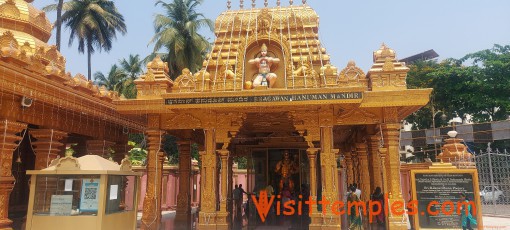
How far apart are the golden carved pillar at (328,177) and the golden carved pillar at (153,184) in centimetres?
492

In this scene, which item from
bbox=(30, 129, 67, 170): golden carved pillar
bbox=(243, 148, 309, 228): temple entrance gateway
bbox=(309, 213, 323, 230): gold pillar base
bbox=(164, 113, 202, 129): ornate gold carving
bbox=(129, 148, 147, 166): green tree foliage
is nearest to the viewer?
bbox=(309, 213, 323, 230): gold pillar base

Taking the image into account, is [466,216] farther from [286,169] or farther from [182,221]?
[182,221]

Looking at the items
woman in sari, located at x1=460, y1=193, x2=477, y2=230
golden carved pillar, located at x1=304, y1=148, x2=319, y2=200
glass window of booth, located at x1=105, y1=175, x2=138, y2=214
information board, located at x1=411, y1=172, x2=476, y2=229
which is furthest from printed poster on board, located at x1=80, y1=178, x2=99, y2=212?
woman in sari, located at x1=460, y1=193, x2=477, y2=230

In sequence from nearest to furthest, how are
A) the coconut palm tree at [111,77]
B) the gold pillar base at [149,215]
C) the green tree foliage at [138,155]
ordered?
1. the gold pillar base at [149,215]
2. the green tree foliage at [138,155]
3. the coconut palm tree at [111,77]

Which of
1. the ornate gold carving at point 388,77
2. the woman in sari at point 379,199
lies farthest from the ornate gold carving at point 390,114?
the woman in sari at point 379,199

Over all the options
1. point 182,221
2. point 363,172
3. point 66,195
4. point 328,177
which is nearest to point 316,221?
point 328,177

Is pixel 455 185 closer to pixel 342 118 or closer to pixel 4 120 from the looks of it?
pixel 342 118

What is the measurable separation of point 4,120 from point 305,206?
12.4 meters

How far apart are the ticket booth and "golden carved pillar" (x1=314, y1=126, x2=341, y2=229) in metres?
5.65

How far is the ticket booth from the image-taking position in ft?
23.2

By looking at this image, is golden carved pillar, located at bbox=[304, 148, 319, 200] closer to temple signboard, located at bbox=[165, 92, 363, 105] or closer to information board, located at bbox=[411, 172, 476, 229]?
temple signboard, located at bbox=[165, 92, 363, 105]

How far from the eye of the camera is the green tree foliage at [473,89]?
29.3 m

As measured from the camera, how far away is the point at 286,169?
59.7 ft

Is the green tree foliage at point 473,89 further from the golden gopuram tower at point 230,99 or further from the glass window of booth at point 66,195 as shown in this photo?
the glass window of booth at point 66,195
